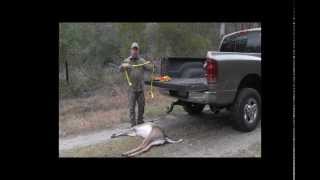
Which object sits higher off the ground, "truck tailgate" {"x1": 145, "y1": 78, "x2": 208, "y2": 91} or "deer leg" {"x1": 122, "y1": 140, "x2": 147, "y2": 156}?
"truck tailgate" {"x1": 145, "y1": 78, "x2": 208, "y2": 91}

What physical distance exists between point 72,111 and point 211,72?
180 inches

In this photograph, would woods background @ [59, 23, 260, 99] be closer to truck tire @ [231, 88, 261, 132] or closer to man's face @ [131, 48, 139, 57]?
man's face @ [131, 48, 139, 57]

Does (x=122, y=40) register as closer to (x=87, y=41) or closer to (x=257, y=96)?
(x=87, y=41)

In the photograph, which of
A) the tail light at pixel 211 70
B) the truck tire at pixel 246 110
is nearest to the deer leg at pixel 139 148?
the tail light at pixel 211 70

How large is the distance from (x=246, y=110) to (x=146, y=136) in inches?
68.0

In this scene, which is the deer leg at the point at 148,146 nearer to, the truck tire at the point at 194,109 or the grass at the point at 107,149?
the grass at the point at 107,149

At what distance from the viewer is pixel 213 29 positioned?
1391 centimetres

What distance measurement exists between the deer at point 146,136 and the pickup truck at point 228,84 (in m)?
0.69

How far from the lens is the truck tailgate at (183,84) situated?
7047mm

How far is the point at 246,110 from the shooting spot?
7.32 m

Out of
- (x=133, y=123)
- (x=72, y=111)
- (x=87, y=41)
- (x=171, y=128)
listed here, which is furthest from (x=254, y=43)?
(x=87, y=41)

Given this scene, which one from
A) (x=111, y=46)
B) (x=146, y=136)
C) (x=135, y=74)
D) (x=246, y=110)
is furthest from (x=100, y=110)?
(x=246, y=110)

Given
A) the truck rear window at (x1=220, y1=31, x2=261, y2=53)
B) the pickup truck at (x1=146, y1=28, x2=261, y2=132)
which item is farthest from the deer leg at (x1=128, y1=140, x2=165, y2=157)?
the truck rear window at (x1=220, y1=31, x2=261, y2=53)

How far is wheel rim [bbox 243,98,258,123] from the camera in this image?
7320mm
